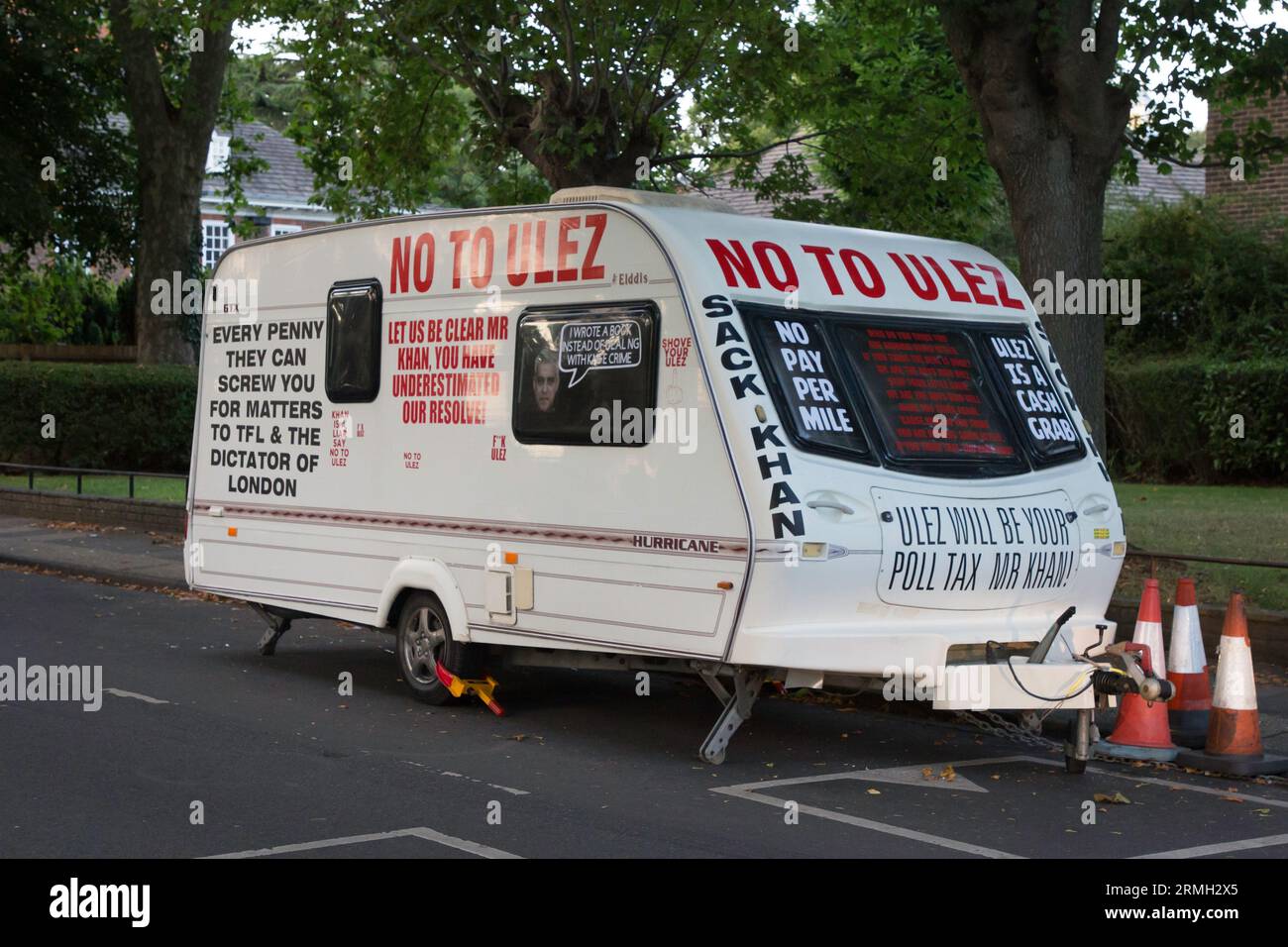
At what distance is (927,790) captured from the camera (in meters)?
8.47

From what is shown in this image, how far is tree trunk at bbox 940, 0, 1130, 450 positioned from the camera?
13.1 meters

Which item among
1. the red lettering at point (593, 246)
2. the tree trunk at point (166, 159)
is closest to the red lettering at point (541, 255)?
the red lettering at point (593, 246)

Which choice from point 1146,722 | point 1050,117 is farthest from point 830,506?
point 1050,117

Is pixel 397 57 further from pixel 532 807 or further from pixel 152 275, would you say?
pixel 532 807

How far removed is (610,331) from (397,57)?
11.0 m

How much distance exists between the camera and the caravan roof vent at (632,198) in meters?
9.48

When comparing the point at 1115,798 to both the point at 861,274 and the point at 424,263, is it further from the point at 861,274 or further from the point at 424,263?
the point at 424,263

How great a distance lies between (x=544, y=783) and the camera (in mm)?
8492

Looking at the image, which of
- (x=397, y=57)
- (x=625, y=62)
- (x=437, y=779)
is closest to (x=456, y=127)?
(x=397, y=57)

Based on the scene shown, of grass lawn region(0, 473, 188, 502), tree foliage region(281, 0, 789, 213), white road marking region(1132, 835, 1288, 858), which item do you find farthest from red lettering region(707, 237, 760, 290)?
grass lawn region(0, 473, 188, 502)

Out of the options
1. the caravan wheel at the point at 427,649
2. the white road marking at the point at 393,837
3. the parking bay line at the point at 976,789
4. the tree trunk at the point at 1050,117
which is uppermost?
the tree trunk at the point at 1050,117

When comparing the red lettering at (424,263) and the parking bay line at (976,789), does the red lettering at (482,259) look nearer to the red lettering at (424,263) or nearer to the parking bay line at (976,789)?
the red lettering at (424,263)

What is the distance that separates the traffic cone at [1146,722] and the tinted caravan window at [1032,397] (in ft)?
3.01

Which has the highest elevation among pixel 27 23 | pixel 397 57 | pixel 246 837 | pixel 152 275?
pixel 27 23
